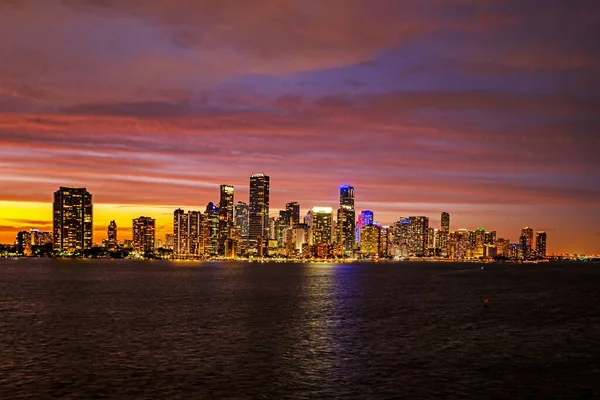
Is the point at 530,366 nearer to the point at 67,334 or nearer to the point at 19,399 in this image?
the point at 19,399

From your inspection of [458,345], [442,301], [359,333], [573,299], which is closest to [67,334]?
[359,333]

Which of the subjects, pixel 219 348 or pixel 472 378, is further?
pixel 219 348

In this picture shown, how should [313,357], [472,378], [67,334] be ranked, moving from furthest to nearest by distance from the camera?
[67,334] → [313,357] → [472,378]

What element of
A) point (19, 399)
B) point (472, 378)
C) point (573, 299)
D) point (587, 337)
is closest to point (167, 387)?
point (19, 399)

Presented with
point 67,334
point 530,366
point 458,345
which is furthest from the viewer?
point 67,334

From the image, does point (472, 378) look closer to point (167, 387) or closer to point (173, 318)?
point (167, 387)

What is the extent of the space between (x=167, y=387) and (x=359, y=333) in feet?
104

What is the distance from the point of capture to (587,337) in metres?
68.9

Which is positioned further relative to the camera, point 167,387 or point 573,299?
point 573,299

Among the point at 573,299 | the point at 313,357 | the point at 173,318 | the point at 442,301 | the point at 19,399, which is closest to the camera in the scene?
the point at 19,399

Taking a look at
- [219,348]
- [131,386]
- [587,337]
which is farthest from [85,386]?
[587,337]

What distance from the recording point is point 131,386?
4353cm

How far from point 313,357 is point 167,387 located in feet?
52.4

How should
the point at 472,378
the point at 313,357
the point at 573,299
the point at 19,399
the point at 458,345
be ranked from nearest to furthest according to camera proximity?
the point at 19,399 < the point at 472,378 < the point at 313,357 < the point at 458,345 < the point at 573,299
